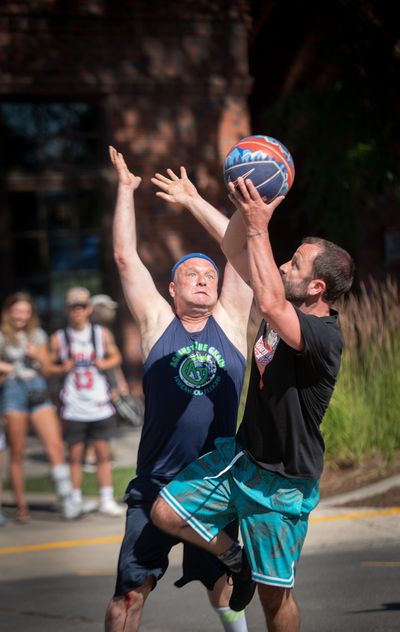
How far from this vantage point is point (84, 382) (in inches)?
376

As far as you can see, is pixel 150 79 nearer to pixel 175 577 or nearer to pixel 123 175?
pixel 175 577

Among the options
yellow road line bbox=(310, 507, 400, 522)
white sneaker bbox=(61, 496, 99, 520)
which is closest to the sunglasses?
white sneaker bbox=(61, 496, 99, 520)

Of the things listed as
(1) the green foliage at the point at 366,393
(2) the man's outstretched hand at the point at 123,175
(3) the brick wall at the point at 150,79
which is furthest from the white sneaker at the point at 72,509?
(3) the brick wall at the point at 150,79

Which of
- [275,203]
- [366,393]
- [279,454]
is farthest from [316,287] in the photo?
[366,393]

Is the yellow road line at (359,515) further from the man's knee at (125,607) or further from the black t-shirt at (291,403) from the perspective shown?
the black t-shirt at (291,403)

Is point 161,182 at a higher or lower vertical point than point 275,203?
higher

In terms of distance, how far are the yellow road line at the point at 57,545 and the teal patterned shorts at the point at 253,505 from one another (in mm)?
3839

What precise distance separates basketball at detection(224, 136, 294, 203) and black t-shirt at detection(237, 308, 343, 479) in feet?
1.79

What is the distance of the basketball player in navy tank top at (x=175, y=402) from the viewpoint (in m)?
4.84

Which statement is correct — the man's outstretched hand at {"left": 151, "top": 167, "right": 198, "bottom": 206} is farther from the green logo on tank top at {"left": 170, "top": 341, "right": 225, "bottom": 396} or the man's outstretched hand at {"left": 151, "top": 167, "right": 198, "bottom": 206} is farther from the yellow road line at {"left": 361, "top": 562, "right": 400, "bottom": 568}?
the yellow road line at {"left": 361, "top": 562, "right": 400, "bottom": 568}

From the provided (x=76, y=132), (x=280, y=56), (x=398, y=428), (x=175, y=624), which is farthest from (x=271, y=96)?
(x=175, y=624)

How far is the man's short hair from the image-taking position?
4.53m

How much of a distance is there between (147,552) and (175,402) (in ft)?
2.21

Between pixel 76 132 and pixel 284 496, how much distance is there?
34.5 ft
